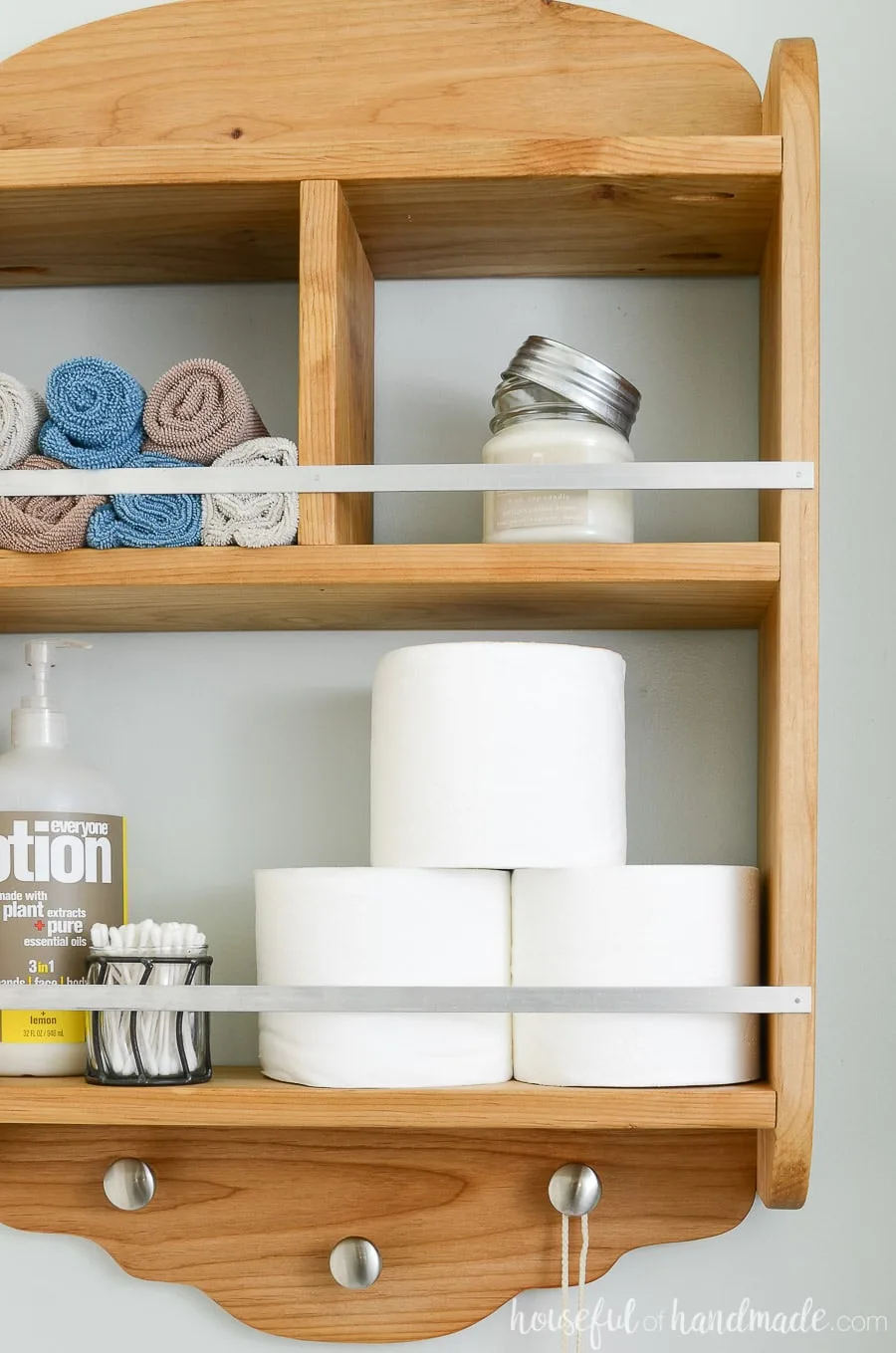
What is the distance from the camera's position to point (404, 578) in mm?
749

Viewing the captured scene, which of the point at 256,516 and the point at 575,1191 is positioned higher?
the point at 256,516

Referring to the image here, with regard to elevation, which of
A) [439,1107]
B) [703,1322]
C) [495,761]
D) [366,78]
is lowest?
[703,1322]

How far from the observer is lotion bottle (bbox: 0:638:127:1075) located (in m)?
0.77

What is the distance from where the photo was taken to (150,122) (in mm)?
897

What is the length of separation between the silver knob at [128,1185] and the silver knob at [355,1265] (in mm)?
115

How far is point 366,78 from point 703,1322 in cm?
77

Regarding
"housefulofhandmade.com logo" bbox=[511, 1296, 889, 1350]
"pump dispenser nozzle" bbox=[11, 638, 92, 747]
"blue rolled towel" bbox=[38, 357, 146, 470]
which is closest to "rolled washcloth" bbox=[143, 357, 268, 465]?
"blue rolled towel" bbox=[38, 357, 146, 470]

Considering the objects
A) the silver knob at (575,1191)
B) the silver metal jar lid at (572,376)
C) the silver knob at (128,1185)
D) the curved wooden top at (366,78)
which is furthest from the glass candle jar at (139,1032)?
the curved wooden top at (366,78)

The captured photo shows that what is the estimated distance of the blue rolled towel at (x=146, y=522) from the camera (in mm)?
759

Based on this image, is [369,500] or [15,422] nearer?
[15,422]

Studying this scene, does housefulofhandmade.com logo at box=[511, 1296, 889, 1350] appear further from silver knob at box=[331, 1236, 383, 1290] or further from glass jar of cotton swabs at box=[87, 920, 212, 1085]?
glass jar of cotton swabs at box=[87, 920, 212, 1085]

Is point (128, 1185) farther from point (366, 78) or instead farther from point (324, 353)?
point (366, 78)

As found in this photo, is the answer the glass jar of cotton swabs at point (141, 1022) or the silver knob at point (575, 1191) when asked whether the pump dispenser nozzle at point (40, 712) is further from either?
the silver knob at point (575, 1191)

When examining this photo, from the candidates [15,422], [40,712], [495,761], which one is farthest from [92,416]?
[495,761]
